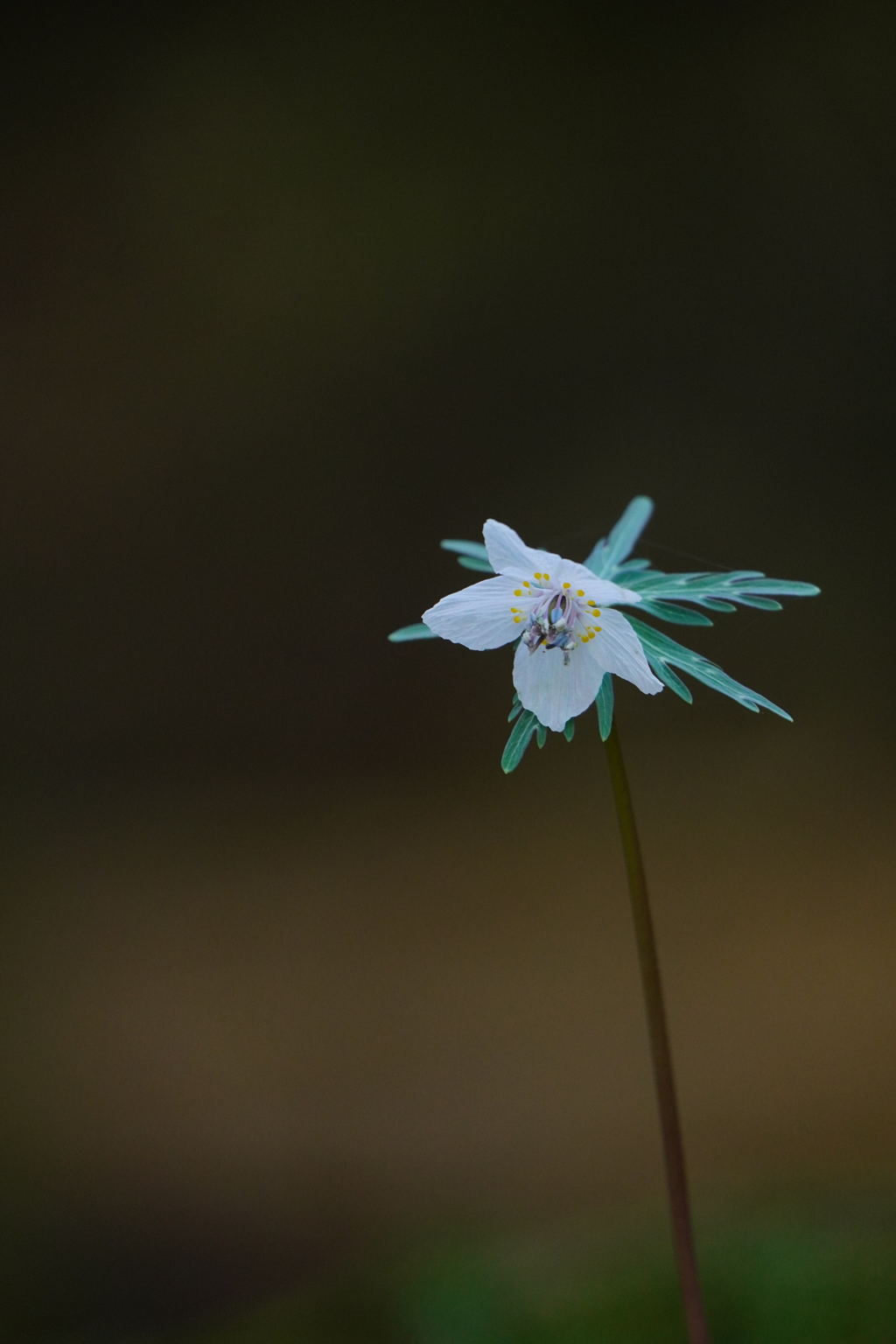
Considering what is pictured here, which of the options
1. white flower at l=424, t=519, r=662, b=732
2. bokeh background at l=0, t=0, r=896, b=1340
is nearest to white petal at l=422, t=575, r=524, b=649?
white flower at l=424, t=519, r=662, b=732

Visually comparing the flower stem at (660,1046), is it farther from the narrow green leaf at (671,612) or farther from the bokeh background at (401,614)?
the bokeh background at (401,614)

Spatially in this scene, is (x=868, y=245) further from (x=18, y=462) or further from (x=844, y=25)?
(x=18, y=462)

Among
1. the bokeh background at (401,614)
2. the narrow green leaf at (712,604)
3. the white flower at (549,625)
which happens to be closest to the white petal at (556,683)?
the white flower at (549,625)

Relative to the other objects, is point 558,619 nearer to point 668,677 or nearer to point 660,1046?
point 668,677

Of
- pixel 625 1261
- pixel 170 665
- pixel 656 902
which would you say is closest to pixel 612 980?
pixel 656 902

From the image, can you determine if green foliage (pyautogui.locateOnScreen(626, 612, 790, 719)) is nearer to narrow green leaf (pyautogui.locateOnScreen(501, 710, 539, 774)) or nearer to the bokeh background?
narrow green leaf (pyautogui.locateOnScreen(501, 710, 539, 774))

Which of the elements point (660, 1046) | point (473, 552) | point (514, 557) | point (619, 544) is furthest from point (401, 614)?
point (660, 1046)
